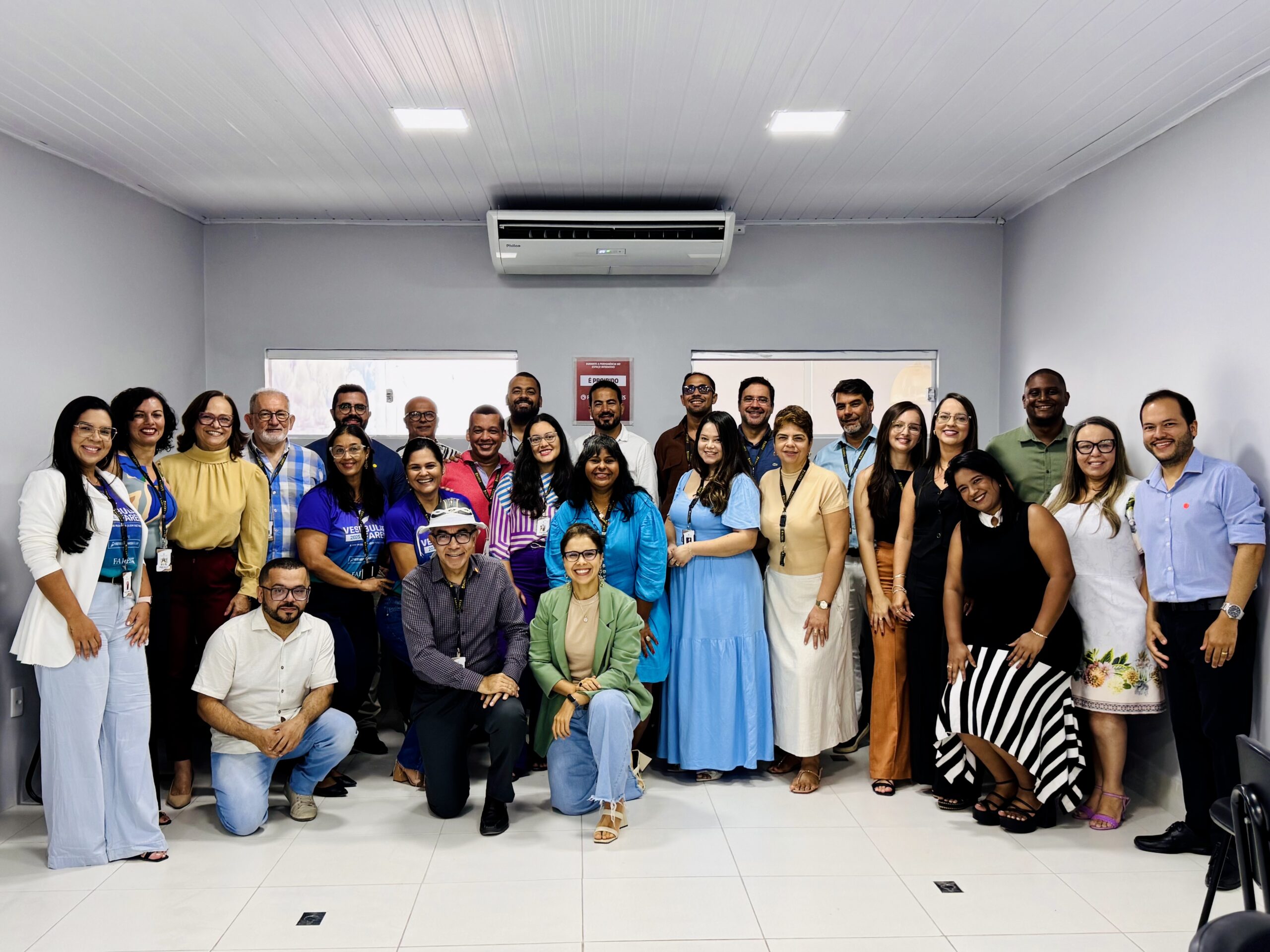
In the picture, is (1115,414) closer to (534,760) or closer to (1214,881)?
(1214,881)

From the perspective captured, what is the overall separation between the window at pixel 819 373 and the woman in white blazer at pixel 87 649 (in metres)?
3.76

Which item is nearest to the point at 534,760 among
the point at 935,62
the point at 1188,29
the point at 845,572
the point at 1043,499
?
the point at 845,572

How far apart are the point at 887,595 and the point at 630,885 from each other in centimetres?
182

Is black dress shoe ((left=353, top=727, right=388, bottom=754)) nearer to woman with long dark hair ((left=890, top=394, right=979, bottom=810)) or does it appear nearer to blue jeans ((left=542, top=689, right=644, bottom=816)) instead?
blue jeans ((left=542, top=689, right=644, bottom=816))

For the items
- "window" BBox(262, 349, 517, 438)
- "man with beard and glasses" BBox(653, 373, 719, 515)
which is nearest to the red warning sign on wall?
"window" BBox(262, 349, 517, 438)

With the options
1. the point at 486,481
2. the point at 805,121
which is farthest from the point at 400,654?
the point at 805,121

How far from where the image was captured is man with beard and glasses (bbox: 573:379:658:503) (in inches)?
189

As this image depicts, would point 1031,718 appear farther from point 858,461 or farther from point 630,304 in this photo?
point 630,304

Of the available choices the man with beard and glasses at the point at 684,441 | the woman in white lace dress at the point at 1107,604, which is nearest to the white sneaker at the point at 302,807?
the man with beard and glasses at the point at 684,441

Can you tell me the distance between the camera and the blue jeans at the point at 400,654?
4246mm

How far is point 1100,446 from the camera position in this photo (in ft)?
12.4

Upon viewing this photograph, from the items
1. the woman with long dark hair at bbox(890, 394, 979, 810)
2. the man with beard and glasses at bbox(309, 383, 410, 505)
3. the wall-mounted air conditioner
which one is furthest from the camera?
the wall-mounted air conditioner

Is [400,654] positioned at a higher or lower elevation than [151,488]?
lower

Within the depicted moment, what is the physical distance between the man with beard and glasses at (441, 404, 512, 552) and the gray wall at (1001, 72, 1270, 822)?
3.10m
